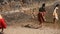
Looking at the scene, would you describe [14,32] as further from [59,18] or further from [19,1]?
[19,1]

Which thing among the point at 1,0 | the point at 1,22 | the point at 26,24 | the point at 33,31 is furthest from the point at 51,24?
the point at 1,0

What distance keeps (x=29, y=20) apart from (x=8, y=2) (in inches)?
161

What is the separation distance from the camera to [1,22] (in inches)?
447

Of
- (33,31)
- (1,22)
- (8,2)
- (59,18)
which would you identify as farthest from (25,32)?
(8,2)

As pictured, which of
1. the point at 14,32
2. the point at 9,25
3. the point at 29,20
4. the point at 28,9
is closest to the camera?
the point at 14,32

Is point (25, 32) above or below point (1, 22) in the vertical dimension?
below

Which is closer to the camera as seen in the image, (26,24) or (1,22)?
(1,22)

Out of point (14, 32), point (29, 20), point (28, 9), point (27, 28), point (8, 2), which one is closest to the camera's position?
point (14, 32)

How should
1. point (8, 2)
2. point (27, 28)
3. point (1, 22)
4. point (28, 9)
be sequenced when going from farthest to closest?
1. point (8, 2)
2. point (28, 9)
3. point (27, 28)
4. point (1, 22)

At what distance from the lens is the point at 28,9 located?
61.0 feet

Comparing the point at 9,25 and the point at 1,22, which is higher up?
the point at 1,22

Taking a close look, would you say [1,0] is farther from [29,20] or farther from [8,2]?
[29,20]

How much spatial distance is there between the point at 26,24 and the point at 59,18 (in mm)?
2687

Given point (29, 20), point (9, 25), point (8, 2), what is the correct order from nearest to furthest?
point (9, 25) < point (29, 20) < point (8, 2)
